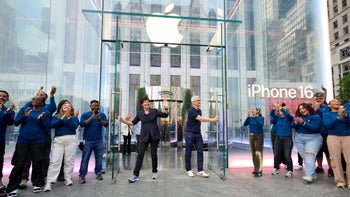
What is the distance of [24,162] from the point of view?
326 centimetres

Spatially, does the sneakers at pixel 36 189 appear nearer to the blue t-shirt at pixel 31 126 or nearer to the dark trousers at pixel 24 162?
the dark trousers at pixel 24 162

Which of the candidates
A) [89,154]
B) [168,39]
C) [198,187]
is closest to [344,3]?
[168,39]

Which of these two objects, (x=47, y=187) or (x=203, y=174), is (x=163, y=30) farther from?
(x=47, y=187)

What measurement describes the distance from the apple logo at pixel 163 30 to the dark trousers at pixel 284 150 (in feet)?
10.8

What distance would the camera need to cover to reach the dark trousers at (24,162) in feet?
10.3

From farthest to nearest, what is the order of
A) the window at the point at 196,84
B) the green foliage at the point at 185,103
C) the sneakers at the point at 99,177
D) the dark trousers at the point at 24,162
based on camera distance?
the window at the point at 196,84, the green foliage at the point at 185,103, the sneakers at the point at 99,177, the dark trousers at the point at 24,162

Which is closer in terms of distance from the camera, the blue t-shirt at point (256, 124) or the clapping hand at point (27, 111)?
the clapping hand at point (27, 111)

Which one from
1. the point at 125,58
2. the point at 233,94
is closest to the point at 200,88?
the point at 125,58

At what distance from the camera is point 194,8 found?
920 centimetres

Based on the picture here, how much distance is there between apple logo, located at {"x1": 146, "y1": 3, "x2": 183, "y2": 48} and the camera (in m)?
5.81

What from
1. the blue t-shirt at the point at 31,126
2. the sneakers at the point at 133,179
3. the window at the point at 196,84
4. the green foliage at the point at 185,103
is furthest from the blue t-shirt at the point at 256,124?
the window at the point at 196,84

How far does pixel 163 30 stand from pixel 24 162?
4.34 meters

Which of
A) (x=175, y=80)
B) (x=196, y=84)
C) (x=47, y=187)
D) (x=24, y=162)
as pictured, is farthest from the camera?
(x=175, y=80)

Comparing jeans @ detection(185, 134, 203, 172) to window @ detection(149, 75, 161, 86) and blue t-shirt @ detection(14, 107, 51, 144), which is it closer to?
blue t-shirt @ detection(14, 107, 51, 144)
